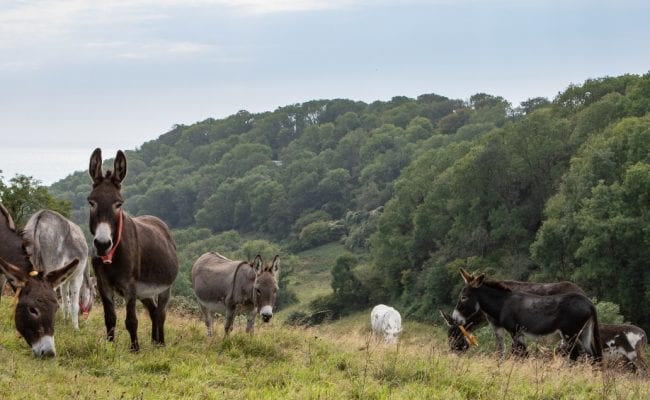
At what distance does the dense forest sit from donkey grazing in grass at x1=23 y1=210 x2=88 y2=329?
35017 millimetres

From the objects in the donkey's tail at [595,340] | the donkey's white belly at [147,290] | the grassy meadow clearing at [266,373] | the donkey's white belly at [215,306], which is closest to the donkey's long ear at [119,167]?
the donkey's white belly at [147,290]

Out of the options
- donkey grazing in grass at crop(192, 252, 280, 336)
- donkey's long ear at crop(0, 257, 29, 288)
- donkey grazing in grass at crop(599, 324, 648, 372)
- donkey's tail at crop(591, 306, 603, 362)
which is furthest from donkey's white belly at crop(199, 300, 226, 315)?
donkey grazing in grass at crop(599, 324, 648, 372)

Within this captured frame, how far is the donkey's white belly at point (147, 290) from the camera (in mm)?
9398

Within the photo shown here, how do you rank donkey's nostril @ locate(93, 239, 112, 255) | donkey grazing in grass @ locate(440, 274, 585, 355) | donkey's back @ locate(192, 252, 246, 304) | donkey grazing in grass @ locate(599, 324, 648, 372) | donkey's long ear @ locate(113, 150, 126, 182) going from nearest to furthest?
donkey's nostril @ locate(93, 239, 112, 255) < donkey's long ear @ locate(113, 150, 126, 182) < donkey grazing in grass @ locate(440, 274, 585, 355) < donkey's back @ locate(192, 252, 246, 304) < donkey grazing in grass @ locate(599, 324, 648, 372)

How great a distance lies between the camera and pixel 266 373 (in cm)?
889

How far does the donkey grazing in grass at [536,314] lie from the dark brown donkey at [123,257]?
669cm

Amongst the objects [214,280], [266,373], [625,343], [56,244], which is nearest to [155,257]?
[266,373]

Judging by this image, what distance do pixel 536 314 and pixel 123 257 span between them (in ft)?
25.9

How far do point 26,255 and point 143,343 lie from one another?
217cm

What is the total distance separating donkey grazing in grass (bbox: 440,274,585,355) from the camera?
1375 cm

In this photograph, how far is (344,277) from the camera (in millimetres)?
78375

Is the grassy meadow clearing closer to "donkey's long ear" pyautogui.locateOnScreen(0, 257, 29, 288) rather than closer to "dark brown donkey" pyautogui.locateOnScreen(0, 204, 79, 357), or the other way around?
"dark brown donkey" pyautogui.locateOnScreen(0, 204, 79, 357)

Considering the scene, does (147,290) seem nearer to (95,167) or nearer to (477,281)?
(95,167)

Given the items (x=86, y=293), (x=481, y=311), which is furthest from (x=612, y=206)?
(x=86, y=293)
